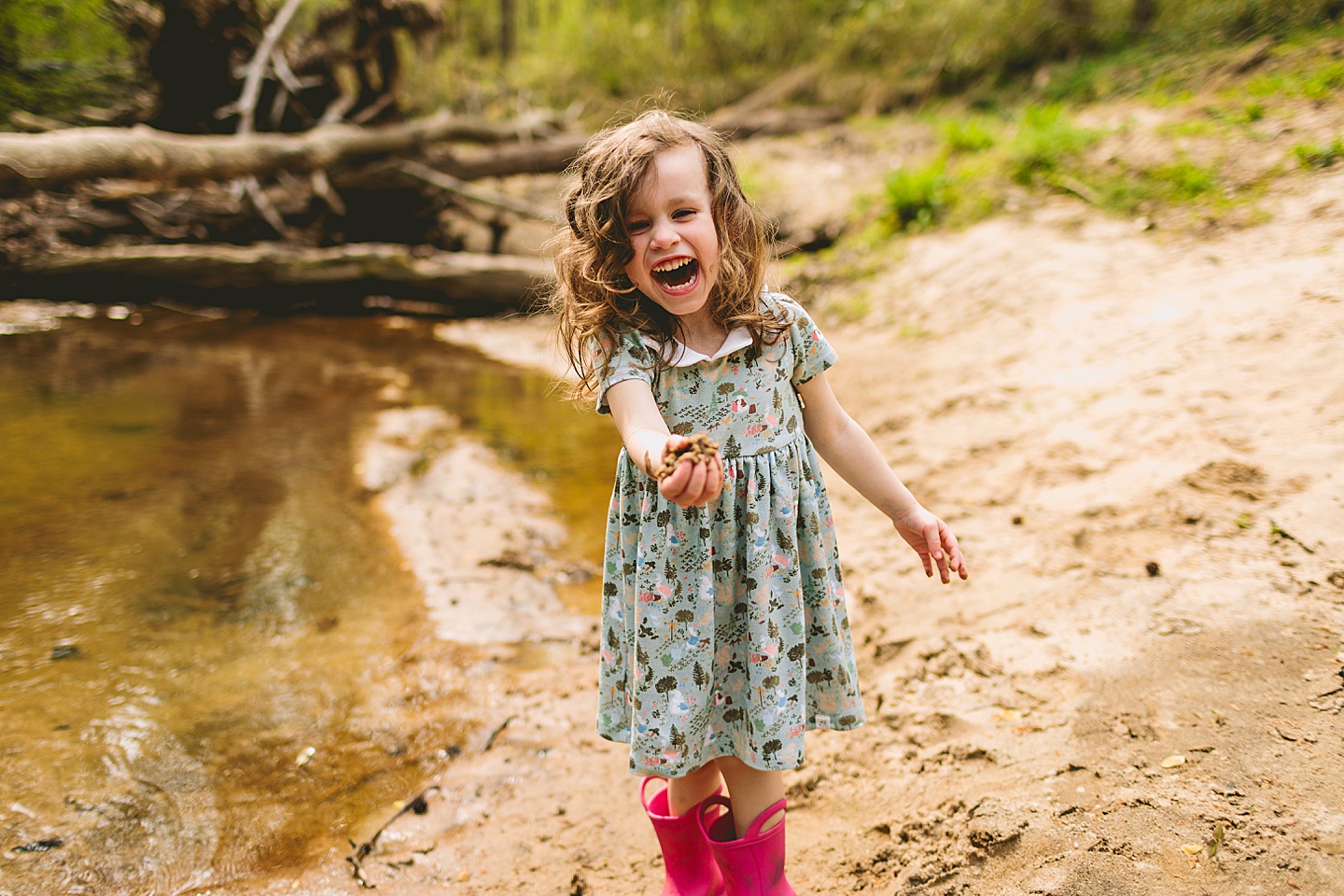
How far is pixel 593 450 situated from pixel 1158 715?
3.48 meters

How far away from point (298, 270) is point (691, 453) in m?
7.91

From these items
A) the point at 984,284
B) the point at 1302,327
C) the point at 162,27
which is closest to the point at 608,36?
the point at 162,27

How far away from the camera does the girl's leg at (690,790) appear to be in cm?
201

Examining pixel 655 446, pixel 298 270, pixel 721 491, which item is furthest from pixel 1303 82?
pixel 298 270

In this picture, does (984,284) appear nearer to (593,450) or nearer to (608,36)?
(593,450)

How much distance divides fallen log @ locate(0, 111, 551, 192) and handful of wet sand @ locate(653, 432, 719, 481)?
4990 mm

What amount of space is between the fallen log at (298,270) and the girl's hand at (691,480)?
21.7 feet

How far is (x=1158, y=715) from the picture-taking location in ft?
6.90

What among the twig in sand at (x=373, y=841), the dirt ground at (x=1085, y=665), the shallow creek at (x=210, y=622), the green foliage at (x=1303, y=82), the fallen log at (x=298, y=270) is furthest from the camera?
the fallen log at (x=298, y=270)

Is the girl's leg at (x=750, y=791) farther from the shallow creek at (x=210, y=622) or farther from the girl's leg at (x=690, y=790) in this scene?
the shallow creek at (x=210, y=622)

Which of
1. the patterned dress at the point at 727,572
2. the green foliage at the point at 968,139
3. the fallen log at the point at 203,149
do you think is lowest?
the patterned dress at the point at 727,572

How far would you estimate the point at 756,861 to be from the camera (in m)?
1.90

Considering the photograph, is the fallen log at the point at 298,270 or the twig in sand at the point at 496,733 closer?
the twig in sand at the point at 496,733

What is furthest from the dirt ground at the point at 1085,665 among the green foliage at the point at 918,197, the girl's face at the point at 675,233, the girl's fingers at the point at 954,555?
the green foliage at the point at 918,197
